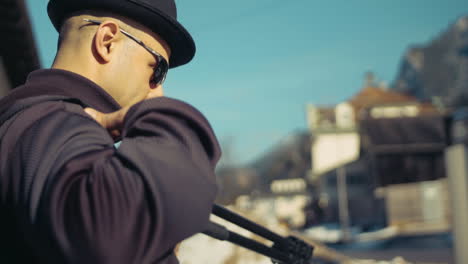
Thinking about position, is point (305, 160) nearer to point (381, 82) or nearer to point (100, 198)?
point (381, 82)

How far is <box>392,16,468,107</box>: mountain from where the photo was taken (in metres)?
94.9

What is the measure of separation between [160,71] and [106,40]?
0.57 feet

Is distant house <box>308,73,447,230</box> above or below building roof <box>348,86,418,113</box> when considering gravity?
below

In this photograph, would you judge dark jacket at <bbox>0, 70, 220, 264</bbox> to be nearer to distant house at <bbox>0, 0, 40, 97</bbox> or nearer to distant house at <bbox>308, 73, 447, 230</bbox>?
distant house at <bbox>0, 0, 40, 97</bbox>

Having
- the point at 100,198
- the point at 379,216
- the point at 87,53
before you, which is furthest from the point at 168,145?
the point at 379,216

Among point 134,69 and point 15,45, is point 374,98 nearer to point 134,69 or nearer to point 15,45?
point 15,45

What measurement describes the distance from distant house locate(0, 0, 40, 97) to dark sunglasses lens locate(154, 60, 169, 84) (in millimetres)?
5291

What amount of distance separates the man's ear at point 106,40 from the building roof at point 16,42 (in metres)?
5.33

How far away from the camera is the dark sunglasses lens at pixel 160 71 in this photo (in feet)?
4.61

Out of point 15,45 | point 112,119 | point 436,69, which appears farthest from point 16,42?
point 436,69

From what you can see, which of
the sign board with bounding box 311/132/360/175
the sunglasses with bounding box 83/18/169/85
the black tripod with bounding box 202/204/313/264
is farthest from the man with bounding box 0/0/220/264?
the sign board with bounding box 311/132/360/175

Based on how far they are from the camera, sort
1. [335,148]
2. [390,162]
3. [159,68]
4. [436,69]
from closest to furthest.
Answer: [159,68] < [390,162] < [335,148] < [436,69]

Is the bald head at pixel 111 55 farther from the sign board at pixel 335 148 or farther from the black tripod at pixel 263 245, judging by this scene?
the sign board at pixel 335 148

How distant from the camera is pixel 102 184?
945mm
